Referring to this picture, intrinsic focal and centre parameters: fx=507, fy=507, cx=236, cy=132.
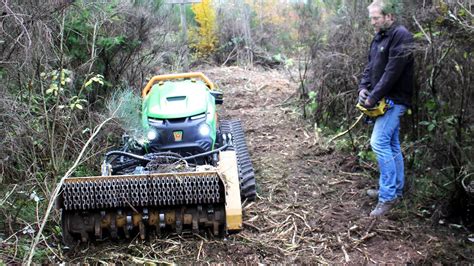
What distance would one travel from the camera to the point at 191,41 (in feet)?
51.5

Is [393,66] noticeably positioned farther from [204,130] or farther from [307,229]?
[204,130]

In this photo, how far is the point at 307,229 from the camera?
4.73 meters

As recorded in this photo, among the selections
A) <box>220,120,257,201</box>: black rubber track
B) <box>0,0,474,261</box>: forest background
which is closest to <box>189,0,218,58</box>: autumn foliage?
<box>0,0,474,261</box>: forest background

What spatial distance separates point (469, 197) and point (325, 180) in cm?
178

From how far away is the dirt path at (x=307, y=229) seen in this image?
4203mm

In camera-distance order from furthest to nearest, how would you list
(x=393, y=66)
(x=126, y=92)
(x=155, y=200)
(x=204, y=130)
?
(x=126, y=92), (x=204, y=130), (x=393, y=66), (x=155, y=200)

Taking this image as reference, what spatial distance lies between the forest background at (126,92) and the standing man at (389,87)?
181 millimetres

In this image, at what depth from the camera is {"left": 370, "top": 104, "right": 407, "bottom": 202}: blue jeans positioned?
471 centimetres

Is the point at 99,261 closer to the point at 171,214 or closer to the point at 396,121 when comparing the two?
the point at 171,214

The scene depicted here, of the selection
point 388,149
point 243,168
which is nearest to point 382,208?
point 388,149

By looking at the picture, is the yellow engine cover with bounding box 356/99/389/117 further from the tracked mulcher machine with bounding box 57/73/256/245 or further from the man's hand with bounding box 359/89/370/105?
the tracked mulcher machine with bounding box 57/73/256/245

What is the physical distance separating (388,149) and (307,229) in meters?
1.06

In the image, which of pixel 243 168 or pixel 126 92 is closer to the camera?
pixel 243 168

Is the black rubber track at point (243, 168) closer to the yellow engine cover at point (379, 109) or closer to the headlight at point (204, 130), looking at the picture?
the headlight at point (204, 130)
